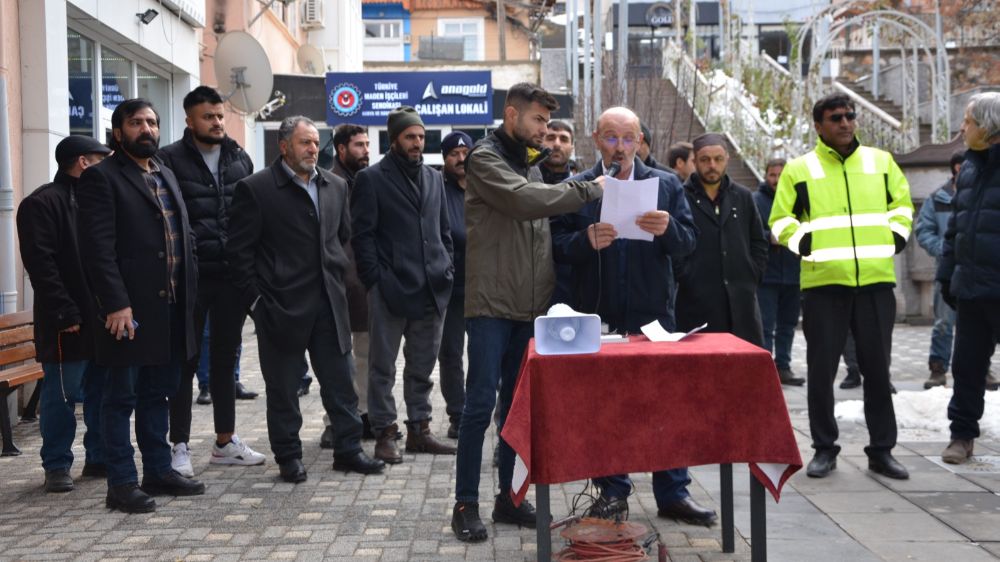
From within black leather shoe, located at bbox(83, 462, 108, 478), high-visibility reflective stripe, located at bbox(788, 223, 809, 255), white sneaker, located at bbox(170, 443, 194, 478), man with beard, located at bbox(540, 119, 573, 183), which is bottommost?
black leather shoe, located at bbox(83, 462, 108, 478)

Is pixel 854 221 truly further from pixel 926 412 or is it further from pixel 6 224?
pixel 6 224

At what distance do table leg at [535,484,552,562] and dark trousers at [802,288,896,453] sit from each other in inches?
108

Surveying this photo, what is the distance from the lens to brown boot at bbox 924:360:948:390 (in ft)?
35.9

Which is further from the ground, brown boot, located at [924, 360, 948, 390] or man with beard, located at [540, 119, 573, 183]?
man with beard, located at [540, 119, 573, 183]

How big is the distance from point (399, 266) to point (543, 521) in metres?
3.15

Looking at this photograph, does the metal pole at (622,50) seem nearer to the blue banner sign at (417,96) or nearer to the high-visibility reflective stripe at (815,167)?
the blue banner sign at (417,96)

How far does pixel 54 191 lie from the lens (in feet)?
25.1

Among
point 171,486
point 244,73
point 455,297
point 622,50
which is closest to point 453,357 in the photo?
point 455,297

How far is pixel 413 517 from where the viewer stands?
639 cm

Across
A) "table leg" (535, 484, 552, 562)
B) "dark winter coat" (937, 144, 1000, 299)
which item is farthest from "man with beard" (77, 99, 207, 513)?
"dark winter coat" (937, 144, 1000, 299)

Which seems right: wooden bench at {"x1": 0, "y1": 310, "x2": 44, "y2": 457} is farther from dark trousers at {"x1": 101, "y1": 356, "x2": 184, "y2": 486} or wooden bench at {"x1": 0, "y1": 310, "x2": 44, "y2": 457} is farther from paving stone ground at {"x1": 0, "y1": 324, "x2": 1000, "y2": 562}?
dark trousers at {"x1": 101, "y1": 356, "x2": 184, "y2": 486}

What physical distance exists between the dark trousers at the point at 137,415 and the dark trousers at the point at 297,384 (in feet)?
1.76

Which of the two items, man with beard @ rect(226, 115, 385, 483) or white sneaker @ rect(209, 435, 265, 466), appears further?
white sneaker @ rect(209, 435, 265, 466)

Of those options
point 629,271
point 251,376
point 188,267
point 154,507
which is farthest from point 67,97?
point 629,271
